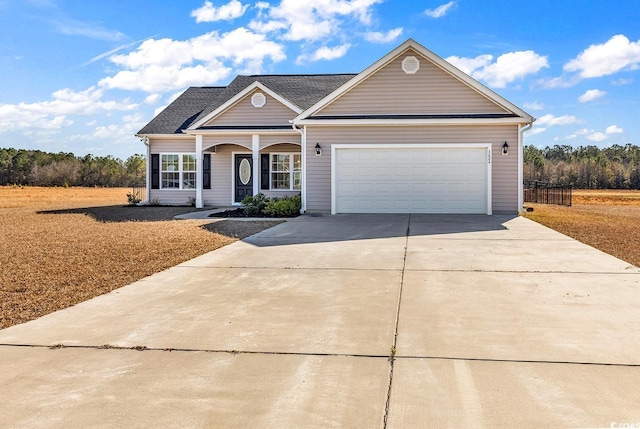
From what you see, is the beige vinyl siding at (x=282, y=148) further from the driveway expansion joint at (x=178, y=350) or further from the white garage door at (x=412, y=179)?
the driveway expansion joint at (x=178, y=350)

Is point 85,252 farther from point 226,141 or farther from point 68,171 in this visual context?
point 68,171

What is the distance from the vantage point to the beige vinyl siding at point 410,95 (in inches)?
653

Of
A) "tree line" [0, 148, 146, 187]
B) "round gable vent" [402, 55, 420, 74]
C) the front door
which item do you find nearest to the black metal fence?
"round gable vent" [402, 55, 420, 74]

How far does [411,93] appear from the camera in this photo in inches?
661

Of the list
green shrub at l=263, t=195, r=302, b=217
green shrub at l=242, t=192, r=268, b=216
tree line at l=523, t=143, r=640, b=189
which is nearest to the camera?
green shrub at l=263, t=195, r=302, b=217

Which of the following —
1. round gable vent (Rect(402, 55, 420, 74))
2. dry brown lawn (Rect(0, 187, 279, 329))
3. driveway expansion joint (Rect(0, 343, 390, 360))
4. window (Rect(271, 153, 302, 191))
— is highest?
round gable vent (Rect(402, 55, 420, 74))

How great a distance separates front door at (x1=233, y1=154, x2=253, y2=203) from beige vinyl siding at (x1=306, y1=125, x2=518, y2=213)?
17.0 ft

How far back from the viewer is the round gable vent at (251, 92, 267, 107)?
20344 mm

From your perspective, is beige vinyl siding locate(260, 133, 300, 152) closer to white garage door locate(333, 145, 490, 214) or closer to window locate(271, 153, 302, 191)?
window locate(271, 153, 302, 191)

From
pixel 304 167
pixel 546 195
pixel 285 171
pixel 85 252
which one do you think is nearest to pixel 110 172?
pixel 285 171

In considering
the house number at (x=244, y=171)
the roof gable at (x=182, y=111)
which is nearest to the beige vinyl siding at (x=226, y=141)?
the house number at (x=244, y=171)

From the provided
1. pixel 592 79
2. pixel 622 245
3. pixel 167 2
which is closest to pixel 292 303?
pixel 622 245

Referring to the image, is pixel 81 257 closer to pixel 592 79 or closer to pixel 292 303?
pixel 292 303

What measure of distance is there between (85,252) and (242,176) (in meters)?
12.3
